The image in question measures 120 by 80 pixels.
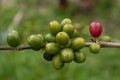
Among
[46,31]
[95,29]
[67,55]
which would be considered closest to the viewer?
[67,55]

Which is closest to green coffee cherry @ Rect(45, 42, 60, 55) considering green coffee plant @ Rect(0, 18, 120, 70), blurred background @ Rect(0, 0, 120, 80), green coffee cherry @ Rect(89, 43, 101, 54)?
green coffee plant @ Rect(0, 18, 120, 70)

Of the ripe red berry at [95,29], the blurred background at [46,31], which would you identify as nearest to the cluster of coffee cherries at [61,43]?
the ripe red berry at [95,29]

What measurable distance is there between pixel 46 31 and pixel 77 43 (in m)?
2.16

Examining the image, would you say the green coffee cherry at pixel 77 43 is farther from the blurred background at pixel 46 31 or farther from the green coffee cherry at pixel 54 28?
the blurred background at pixel 46 31

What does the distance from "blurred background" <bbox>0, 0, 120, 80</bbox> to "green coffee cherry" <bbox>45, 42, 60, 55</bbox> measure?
59 cm

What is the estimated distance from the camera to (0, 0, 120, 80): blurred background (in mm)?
2775

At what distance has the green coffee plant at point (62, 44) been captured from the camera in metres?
1.23

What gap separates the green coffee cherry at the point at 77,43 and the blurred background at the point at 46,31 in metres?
0.58

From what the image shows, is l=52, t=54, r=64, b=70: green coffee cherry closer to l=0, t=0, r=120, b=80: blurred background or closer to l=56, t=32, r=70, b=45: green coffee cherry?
l=56, t=32, r=70, b=45: green coffee cherry

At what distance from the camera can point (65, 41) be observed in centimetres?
125

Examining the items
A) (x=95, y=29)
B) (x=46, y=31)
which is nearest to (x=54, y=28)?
(x=95, y=29)

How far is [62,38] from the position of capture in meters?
1.22

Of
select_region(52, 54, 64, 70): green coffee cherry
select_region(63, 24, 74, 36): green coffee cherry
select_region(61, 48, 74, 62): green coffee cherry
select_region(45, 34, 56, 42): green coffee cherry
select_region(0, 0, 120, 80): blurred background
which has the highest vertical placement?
select_region(63, 24, 74, 36): green coffee cherry

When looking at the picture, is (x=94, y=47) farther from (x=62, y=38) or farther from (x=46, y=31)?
(x=46, y=31)
